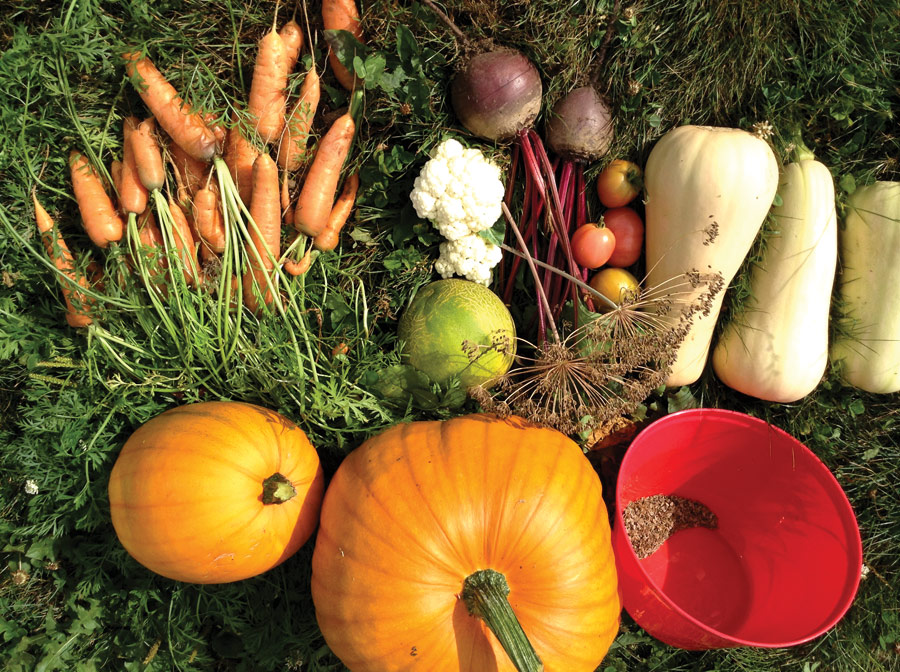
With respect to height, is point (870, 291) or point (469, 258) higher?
point (469, 258)

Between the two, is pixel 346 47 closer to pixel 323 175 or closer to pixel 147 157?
pixel 323 175

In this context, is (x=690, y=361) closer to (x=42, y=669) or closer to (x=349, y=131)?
(x=349, y=131)

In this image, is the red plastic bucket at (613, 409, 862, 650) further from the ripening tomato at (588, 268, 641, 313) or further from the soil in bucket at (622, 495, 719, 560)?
the ripening tomato at (588, 268, 641, 313)

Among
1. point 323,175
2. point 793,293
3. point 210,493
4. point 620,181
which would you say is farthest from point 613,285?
point 210,493

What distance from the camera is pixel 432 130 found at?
74.2 inches

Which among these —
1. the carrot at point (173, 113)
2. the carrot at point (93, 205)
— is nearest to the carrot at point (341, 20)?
the carrot at point (173, 113)

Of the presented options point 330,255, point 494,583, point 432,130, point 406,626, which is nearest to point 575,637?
point 494,583

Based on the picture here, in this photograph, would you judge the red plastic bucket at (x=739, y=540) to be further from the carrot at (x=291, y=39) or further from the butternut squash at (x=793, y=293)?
the carrot at (x=291, y=39)

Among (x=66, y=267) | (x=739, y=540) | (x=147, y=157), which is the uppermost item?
(x=147, y=157)

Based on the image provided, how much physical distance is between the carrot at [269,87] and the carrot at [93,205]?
520mm

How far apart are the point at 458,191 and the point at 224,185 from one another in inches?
27.6

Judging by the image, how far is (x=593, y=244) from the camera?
6.19 ft

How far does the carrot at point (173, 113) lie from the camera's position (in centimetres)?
175

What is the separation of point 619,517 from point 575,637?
0.40 meters
